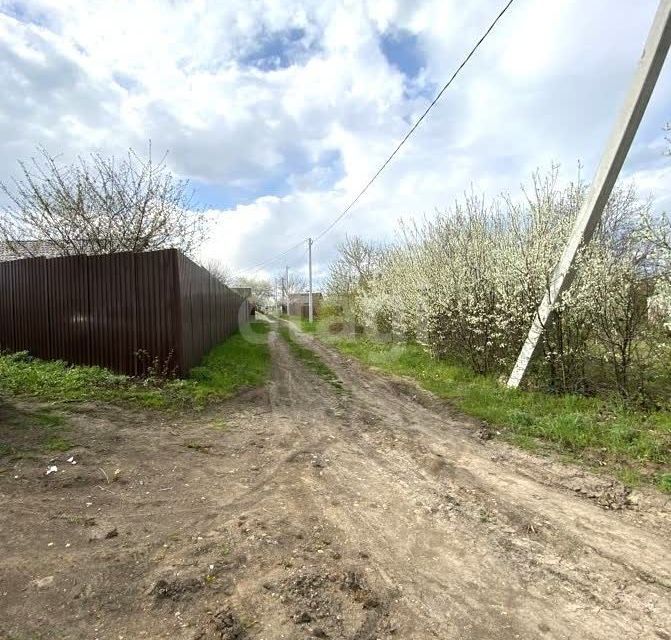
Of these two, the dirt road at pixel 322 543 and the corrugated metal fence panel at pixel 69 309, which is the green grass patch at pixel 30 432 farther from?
the corrugated metal fence panel at pixel 69 309

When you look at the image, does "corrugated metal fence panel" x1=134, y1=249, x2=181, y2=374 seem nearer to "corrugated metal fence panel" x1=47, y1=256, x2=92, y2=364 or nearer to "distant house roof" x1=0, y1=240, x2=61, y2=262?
"corrugated metal fence panel" x1=47, y1=256, x2=92, y2=364

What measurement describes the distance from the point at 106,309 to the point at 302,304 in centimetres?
3851

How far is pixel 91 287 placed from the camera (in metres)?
7.58

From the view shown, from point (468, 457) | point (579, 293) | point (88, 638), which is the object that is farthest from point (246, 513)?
point (579, 293)

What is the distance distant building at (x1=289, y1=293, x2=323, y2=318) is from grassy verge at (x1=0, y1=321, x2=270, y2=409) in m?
26.7

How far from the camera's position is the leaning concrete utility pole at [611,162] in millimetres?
5316

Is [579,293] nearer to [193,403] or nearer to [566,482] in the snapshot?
[566,482]

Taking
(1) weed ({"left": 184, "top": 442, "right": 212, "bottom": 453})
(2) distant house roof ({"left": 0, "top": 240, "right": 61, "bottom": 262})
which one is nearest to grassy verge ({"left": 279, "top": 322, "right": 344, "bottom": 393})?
(1) weed ({"left": 184, "top": 442, "right": 212, "bottom": 453})

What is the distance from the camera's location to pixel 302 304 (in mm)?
45938

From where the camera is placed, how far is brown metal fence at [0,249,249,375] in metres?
7.17

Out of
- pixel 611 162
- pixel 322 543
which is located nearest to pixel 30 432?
pixel 322 543

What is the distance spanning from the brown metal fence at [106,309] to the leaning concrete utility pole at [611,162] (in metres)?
5.89

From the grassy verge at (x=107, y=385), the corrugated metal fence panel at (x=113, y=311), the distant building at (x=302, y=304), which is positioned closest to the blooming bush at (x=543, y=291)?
the grassy verge at (x=107, y=385)

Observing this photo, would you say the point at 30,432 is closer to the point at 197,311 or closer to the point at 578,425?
the point at 197,311
